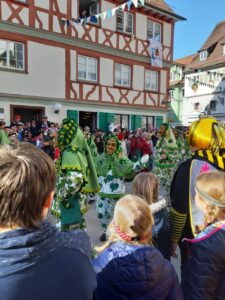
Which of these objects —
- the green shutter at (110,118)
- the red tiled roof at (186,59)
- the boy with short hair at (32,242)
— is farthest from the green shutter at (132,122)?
the red tiled roof at (186,59)

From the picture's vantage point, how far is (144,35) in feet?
54.5

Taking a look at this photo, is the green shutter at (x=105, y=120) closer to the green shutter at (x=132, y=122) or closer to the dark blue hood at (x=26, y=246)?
the green shutter at (x=132, y=122)

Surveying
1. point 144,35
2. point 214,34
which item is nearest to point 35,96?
point 144,35

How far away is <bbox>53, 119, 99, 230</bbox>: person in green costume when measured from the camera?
9.37 ft

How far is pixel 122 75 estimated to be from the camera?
1611cm

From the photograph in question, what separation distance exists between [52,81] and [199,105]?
21.4 m

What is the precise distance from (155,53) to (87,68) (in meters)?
4.82

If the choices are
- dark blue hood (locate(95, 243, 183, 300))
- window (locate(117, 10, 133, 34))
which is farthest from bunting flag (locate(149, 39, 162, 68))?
dark blue hood (locate(95, 243, 183, 300))

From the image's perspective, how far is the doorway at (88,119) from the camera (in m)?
15.3

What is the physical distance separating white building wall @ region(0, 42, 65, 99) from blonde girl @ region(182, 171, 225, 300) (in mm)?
11714

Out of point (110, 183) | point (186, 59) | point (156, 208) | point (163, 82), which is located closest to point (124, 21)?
point (163, 82)

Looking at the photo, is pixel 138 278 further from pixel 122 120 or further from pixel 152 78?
pixel 152 78

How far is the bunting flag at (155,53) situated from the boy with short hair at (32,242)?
17.0m

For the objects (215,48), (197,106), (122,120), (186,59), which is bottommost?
(122,120)
